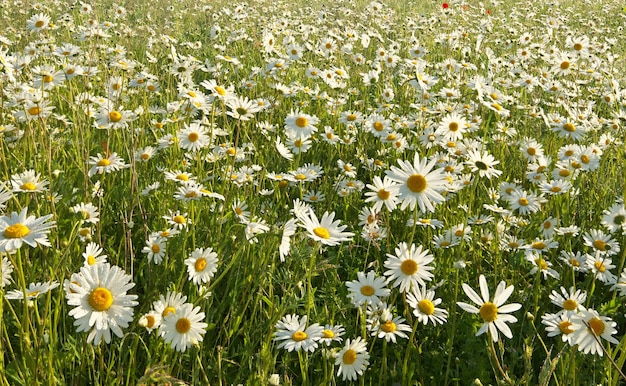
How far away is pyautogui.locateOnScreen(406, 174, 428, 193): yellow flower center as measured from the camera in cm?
167

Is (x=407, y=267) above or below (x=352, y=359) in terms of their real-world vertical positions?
above

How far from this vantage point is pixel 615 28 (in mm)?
7934

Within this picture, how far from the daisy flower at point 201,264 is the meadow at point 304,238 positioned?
1cm

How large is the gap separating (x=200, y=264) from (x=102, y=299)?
0.52 metres

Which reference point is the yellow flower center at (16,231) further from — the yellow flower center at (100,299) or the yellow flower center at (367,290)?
the yellow flower center at (367,290)

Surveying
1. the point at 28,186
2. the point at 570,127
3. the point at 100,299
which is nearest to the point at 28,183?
the point at 28,186

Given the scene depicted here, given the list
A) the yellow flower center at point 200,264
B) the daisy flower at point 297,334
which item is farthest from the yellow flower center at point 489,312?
the yellow flower center at point 200,264

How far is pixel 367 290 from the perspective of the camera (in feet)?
5.71

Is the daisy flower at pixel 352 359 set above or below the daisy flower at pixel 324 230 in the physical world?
below

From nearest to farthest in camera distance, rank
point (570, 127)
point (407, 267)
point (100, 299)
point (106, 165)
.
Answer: point (100, 299) → point (407, 267) → point (106, 165) → point (570, 127)

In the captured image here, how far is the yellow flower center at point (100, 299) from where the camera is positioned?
1.22 metres

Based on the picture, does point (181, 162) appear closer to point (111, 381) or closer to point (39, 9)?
point (111, 381)

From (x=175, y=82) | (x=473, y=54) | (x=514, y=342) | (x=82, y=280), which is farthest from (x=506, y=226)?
(x=473, y=54)

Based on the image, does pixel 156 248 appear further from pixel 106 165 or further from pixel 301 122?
pixel 301 122
